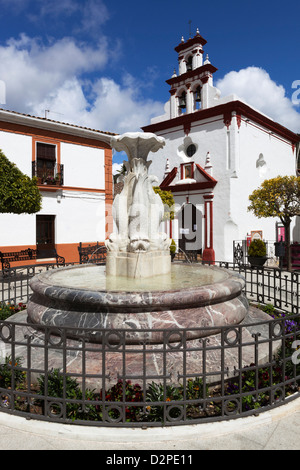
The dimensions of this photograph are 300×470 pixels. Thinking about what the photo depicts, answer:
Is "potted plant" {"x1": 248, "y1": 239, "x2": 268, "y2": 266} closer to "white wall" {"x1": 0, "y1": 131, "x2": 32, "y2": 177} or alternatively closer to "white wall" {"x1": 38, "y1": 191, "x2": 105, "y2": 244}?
"white wall" {"x1": 38, "y1": 191, "x2": 105, "y2": 244}

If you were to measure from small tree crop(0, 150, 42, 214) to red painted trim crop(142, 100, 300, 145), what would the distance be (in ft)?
32.7

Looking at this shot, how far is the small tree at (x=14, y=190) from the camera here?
31.6ft

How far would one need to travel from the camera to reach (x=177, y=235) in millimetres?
17938

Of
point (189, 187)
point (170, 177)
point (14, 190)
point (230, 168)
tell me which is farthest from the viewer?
point (170, 177)

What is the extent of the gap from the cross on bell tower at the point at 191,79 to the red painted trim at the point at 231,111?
1.70 feet

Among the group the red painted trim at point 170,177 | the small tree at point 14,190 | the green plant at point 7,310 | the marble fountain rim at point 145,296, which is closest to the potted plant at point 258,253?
the red painted trim at point 170,177

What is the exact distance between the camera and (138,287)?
4.62m

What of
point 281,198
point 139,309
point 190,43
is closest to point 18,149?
point 190,43

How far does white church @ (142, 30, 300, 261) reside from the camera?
15.7 meters

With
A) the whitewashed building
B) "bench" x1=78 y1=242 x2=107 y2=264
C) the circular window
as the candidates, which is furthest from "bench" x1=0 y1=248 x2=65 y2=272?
the circular window

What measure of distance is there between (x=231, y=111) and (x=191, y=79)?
3.77 m

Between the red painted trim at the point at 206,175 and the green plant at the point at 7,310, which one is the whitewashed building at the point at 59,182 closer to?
the red painted trim at the point at 206,175

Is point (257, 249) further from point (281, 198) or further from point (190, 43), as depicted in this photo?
point (190, 43)

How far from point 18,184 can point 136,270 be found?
249 inches
